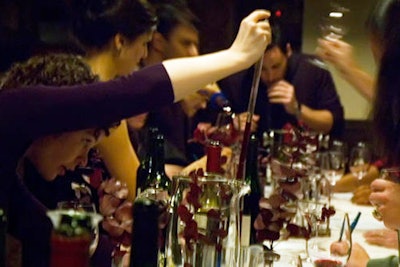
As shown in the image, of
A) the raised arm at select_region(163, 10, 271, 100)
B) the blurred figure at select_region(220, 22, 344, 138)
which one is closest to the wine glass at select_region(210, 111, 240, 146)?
the raised arm at select_region(163, 10, 271, 100)

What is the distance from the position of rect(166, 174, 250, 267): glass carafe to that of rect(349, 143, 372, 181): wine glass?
1372mm

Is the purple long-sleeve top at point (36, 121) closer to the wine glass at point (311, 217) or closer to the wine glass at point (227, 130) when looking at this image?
the wine glass at point (311, 217)

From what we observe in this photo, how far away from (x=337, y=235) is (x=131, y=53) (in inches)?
31.4

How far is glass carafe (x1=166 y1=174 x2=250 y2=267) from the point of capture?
1.00m

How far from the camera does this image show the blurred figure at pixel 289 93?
3.13 m

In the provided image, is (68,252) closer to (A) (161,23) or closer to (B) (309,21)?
(A) (161,23)

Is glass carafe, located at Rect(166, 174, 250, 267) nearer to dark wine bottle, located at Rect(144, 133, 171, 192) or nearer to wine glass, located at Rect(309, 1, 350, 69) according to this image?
dark wine bottle, located at Rect(144, 133, 171, 192)

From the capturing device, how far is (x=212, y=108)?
2.62 m

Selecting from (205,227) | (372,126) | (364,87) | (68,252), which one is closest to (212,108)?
(364,87)

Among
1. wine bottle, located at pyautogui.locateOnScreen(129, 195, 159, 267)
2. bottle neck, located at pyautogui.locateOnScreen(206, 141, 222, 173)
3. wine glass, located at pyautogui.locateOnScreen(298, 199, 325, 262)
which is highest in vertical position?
wine bottle, located at pyautogui.locateOnScreen(129, 195, 159, 267)

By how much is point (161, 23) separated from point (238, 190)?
1784mm

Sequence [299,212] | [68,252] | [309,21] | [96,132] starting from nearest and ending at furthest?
[68,252] → [96,132] → [299,212] → [309,21]

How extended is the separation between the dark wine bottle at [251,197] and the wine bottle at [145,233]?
0.70 m

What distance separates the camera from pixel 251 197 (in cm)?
163
